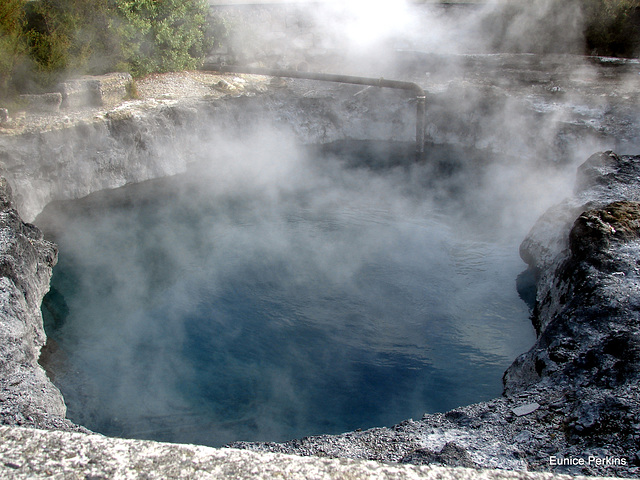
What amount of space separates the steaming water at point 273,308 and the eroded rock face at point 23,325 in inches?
18.5

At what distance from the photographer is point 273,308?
6.15 metres

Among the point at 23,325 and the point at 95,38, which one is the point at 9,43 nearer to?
the point at 95,38

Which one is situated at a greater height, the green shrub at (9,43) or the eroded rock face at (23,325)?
the green shrub at (9,43)

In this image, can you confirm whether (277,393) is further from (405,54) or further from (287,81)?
(405,54)

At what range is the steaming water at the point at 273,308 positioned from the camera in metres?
4.79

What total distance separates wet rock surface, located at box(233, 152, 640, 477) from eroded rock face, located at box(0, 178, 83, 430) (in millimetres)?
1485

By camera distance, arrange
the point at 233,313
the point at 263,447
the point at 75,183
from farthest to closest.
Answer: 1. the point at 75,183
2. the point at 233,313
3. the point at 263,447

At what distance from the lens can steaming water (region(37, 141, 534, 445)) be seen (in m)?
4.79

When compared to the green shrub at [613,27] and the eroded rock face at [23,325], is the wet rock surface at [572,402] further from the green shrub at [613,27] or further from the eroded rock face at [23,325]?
the green shrub at [613,27]

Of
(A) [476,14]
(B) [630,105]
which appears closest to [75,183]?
(B) [630,105]

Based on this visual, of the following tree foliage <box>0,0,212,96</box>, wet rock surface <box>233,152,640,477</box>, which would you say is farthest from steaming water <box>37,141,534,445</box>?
tree foliage <box>0,0,212,96</box>

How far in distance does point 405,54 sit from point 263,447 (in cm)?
1123

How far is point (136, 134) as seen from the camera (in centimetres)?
895

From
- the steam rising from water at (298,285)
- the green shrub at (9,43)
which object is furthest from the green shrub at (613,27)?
the green shrub at (9,43)
